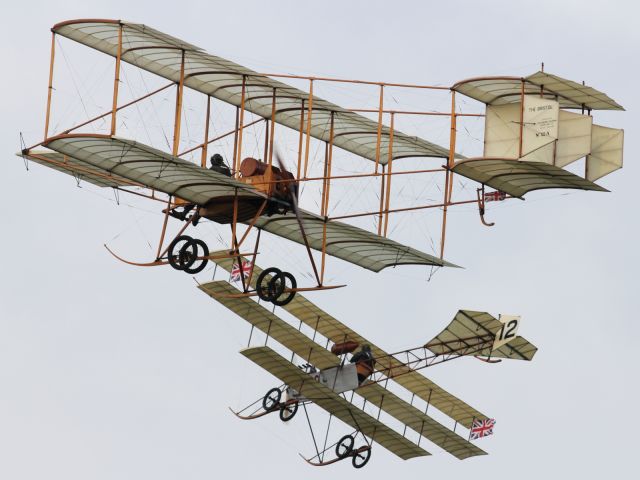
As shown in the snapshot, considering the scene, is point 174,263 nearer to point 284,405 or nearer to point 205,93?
point 205,93

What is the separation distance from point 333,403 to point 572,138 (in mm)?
12821

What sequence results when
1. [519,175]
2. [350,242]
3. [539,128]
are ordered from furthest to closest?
[350,242], [519,175], [539,128]

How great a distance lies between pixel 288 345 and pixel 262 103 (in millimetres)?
8176

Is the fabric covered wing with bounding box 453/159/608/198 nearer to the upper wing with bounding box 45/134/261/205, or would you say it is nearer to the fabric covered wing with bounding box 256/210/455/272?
the fabric covered wing with bounding box 256/210/455/272

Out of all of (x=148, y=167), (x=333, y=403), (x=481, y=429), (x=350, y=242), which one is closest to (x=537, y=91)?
(x=350, y=242)

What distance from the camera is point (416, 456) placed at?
6581cm

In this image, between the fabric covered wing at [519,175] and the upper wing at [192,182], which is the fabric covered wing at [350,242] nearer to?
the upper wing at [192,182]

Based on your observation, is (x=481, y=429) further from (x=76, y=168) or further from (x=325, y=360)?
(x=76, y=168)

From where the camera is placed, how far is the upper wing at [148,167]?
5053 centimetres

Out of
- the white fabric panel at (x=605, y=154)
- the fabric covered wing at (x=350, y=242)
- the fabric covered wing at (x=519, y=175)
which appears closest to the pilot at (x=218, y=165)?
the fabric covered wing at (x=350, y=242)

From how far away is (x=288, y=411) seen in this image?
63312 mm

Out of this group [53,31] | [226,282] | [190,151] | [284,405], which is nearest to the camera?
[53,31]

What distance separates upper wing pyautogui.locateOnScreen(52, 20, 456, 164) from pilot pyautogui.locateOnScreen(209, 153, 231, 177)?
1753 mm

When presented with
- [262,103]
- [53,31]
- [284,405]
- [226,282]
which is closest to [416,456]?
[284,405]
